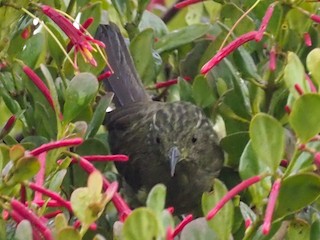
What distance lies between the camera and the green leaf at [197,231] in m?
1.52

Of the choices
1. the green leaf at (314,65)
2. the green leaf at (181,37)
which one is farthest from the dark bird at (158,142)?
the green leaf at (314,65)

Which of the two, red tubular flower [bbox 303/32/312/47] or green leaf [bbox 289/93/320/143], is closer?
green leaf [bbox 289/93/320/143]

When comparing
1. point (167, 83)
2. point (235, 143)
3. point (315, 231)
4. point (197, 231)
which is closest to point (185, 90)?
point (167, 83)

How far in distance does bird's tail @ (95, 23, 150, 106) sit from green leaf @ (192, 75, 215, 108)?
322 millimetres

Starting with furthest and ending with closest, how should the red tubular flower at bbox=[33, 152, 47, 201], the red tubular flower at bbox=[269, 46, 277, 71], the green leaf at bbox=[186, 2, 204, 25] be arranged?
the green leaf at bbox=[186, 2, 204, 25]
the red tubular flower at bbox=[269, 46, 277, 71]
the red tubular flower at bbox=[33, 152, 47, 201]

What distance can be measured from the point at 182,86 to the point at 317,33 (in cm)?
36

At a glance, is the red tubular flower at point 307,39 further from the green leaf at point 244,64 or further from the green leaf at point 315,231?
the green leaf at point 315,231

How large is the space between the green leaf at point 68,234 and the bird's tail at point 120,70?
4.18 ft

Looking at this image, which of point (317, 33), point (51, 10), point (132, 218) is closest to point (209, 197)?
point (132, 218)

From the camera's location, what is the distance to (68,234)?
1.44 meters

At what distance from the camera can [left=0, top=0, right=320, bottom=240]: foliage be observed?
5.01ft

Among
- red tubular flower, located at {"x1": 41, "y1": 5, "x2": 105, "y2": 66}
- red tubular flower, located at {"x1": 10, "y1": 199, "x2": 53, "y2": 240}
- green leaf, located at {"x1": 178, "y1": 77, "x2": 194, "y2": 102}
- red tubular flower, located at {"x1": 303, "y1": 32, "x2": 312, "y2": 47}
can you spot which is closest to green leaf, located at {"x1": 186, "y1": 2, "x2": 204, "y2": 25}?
green leaf, located at {"x1": 178, "y1": 77, "x2": 194, "y2": 102}

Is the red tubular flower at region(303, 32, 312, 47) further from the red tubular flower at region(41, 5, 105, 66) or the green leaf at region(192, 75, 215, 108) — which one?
the red tubular flower at region(41, 5, 105, 66)

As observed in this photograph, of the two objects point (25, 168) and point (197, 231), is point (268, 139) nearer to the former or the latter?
point (197, 231)
